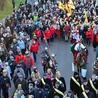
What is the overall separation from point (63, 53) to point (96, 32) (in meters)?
2.36

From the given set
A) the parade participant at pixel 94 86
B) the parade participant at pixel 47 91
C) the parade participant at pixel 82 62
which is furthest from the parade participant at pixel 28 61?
the parade participant at pixel 94 86

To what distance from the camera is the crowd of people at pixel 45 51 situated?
14.4 meters

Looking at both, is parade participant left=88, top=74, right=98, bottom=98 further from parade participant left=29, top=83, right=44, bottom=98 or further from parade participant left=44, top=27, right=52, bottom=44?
parade participant left=44, top=27, right=52, bottom=44

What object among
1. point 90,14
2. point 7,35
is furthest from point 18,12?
point 7,35

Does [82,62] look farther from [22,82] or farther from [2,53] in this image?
[2,53]

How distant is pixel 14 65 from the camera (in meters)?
17.6

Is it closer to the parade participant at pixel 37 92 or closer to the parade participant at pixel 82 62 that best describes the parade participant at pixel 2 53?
the parade participant at pixel 82 62

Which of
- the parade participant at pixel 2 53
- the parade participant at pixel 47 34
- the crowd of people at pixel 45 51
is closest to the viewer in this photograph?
the crowd of people at pixel 45 51

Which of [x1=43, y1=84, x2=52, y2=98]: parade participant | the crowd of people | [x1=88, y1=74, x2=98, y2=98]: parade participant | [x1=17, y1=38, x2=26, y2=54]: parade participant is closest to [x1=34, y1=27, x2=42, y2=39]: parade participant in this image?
the crowd of people

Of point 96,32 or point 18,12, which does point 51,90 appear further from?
point 18,12

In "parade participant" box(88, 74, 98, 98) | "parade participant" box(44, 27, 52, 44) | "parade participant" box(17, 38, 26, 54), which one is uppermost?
"parade participant" box(44, 27, 52, 44)

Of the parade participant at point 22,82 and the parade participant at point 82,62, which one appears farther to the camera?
the parade participant at point 82,62

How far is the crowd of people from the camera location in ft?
47.4

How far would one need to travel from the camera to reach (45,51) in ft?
62.2
